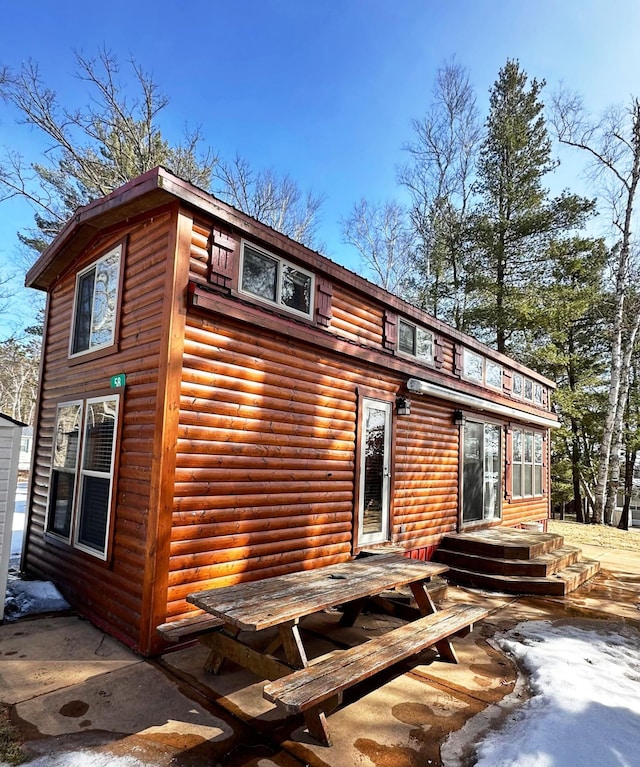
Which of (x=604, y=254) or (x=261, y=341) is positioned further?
(x=604, y=254)

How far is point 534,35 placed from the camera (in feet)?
31.0

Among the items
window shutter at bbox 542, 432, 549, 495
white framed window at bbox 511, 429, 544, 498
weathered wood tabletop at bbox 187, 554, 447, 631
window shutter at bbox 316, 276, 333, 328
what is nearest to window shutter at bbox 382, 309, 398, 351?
window shutter at bbox 316, 276, 333, 328

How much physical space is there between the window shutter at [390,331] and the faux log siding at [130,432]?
11.1ft

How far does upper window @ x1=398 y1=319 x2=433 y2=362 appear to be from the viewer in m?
6.95

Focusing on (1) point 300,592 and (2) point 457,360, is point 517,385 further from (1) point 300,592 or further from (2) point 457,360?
(1) point 300,592

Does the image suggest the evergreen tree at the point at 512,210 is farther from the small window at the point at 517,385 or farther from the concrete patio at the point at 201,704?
the concrete patio at the point at 201,704

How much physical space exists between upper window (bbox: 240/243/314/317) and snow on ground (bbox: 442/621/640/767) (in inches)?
154

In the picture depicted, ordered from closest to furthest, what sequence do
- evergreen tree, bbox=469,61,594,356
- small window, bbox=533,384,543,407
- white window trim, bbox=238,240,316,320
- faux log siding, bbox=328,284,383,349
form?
white window trim, bbox=238,240,316,320, faux log siding, bbox=328,284,383,349, small window, bbox=533,384,543,407, evergreen tree, bbox=469,61,594,356

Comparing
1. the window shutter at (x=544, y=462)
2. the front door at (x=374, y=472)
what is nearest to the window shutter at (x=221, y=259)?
the front door at (x=374, y=472)

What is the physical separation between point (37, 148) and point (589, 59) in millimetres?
14390

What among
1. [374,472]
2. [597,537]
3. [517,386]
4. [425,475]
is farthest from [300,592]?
[597,537]

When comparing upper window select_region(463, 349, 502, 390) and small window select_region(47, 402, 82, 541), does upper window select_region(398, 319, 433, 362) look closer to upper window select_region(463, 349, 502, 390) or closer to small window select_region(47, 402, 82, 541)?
upper window select_region(463, 349, 502, 390)

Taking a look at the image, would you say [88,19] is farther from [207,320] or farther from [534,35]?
[207,320]

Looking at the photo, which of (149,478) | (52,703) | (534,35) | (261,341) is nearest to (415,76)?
(534,35)
